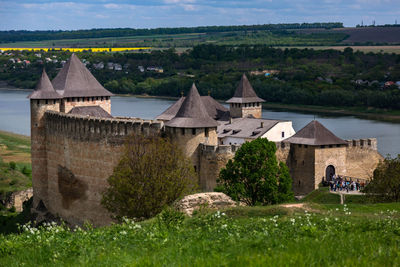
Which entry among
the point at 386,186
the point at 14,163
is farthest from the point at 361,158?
the point at 14,163

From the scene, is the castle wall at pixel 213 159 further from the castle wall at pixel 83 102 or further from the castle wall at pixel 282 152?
the castle wall at pixel 83 102

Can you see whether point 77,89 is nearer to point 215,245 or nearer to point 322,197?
point 322,197

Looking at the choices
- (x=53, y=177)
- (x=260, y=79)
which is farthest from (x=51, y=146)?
(x=260, y=79)

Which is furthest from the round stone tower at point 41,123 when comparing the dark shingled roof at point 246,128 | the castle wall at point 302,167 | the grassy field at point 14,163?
the castle wall at point 302,167

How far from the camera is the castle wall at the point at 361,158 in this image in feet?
76.8

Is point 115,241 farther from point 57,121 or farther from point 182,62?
point 182,62

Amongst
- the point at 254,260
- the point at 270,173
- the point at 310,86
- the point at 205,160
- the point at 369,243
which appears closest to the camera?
the point at 254,260

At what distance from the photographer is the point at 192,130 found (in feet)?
70.5

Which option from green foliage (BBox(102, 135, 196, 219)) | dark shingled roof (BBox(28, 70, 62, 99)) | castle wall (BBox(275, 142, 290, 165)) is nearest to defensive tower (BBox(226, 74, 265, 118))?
dark shingled roof (BBox(28, 70, 62, 99))

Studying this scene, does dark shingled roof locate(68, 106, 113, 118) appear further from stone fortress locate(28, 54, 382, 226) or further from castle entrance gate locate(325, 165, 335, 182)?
castle entrance gate locate(325, 165, 335, 182)

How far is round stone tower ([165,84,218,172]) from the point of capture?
21391 mm

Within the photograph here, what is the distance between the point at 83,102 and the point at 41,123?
1915 mm

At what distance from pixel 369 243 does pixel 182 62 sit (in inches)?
3253

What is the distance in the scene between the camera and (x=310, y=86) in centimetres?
6469
